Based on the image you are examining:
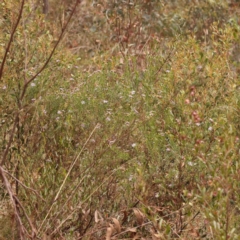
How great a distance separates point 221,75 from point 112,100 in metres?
0.64

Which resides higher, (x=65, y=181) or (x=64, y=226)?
(x=65, y=181)

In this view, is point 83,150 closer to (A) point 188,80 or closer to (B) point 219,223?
(A) point 188,80

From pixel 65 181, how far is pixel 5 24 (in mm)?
1081

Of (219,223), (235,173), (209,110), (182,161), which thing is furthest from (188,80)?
(219,223)

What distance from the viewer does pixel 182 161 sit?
3.89 metres

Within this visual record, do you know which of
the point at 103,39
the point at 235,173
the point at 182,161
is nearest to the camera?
the point at 235,173

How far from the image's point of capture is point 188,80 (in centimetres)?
409

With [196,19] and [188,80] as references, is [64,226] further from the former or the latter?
[196,19]

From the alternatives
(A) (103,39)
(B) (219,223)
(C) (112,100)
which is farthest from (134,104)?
(A) (103,39)

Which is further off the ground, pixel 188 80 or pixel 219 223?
pixel 188 80

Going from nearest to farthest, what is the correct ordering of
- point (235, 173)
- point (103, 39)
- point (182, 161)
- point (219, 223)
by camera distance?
point (219, 223) < point (235, 173) < point (182, 161) < point (103, 39)

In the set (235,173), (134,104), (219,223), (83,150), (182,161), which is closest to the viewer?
(219,223)

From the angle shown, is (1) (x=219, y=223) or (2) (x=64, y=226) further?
(2) (x=64, y=226)

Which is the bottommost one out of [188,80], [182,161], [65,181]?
→ [65,181]
